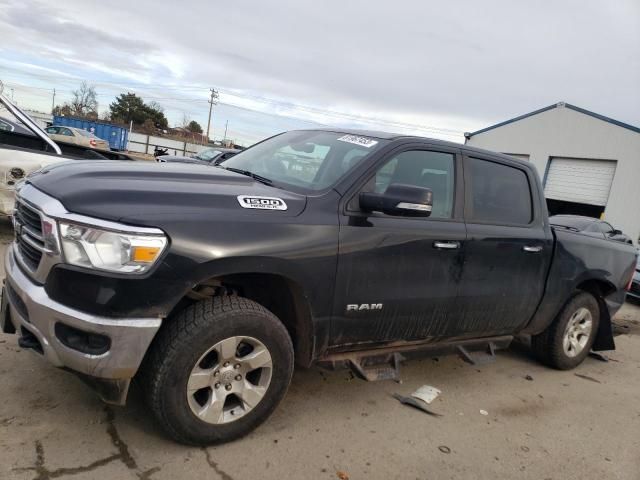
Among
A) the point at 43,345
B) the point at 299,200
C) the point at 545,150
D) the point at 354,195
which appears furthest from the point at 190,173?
the point at 545,150

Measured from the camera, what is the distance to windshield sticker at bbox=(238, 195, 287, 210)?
2.86m

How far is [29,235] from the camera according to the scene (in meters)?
Result: 2.80

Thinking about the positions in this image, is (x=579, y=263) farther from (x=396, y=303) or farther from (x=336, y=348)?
(x=336, y=348)

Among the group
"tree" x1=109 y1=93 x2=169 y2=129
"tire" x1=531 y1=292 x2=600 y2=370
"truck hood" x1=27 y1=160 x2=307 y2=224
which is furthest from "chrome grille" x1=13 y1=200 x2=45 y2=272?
"tree" x1=109 y1=93 x2=169 y2=129

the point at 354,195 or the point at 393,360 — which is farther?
the point at 393,360

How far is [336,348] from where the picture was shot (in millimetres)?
3375

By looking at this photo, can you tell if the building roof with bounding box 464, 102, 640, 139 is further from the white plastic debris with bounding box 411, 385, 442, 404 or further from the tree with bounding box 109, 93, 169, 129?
the tree with bounding box 109, 93, 169, 129

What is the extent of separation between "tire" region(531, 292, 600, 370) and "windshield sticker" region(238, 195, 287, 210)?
10.8 ft

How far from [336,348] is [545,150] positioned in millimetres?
24556

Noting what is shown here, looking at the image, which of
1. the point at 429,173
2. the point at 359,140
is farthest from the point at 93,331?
the point at 429,173

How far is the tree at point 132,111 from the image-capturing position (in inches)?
2785

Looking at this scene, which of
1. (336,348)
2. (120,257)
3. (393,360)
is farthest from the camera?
(393,360)

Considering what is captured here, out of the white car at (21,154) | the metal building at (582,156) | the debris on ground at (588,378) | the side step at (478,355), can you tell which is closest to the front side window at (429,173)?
the side step at (478,355)

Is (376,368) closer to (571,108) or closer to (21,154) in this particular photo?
(21,154)
